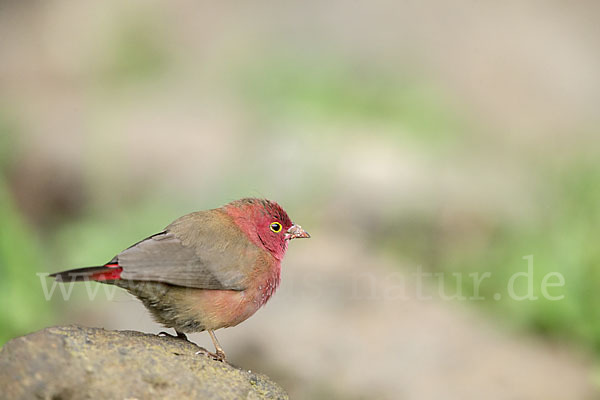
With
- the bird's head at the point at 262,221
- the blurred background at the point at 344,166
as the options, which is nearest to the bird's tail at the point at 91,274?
the bird's head at the point at 262,221

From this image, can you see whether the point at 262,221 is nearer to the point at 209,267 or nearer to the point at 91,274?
the point at 209,267

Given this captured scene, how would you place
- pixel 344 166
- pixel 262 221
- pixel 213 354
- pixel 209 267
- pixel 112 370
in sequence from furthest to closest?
pixel 344 166 → pixel 262 221 → pixel 209 267 → pixel 213 354 → pixel 112 370

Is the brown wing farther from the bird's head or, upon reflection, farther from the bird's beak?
the bird's beak

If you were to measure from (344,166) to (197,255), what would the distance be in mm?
5711

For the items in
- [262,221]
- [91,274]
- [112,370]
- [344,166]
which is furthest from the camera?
[344,166]

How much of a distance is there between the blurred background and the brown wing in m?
1.95

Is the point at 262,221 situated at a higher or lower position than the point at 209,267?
higher

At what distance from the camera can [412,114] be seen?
11406mm

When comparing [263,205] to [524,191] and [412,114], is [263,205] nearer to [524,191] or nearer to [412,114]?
[524,191]

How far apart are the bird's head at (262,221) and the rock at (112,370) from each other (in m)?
0.89

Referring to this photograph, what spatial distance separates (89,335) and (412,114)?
827 centimetres

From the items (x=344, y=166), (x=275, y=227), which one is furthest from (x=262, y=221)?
(x=344, y=166)

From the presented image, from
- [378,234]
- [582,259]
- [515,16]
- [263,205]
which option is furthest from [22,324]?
[515,16]

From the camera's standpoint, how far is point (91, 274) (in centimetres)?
391
